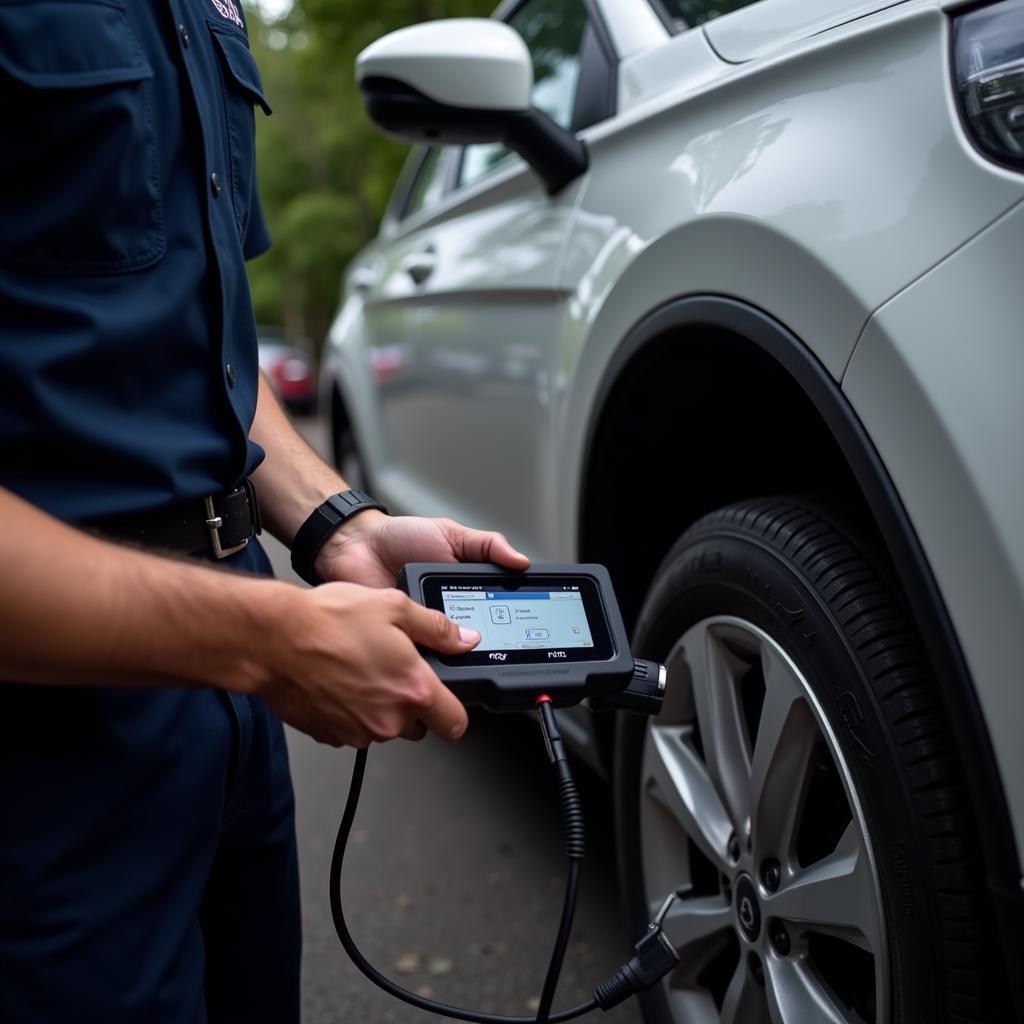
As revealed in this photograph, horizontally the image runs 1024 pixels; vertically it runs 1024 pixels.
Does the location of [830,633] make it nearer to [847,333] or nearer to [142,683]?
[847,333]

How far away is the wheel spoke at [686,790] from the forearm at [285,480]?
1.76 ft

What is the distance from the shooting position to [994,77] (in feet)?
3.14

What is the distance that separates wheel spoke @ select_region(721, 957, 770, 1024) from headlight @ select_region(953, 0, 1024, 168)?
0.91 metres

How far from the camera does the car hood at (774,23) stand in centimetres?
119

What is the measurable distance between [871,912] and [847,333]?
55 cm

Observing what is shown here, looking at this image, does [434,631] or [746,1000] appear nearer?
[434,631]

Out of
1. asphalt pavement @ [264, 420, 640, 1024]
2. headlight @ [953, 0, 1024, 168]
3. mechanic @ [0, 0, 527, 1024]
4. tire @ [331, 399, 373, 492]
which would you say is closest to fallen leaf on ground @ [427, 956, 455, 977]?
asphalt pavement @ [264, 420, 640, 1024]

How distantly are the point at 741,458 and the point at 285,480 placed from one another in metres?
0.67

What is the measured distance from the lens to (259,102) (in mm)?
1227

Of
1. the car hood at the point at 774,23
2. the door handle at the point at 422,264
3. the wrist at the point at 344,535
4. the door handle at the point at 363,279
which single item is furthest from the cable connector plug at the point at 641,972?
the door handle at the point at 363,279

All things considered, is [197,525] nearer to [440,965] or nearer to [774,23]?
[774,23]

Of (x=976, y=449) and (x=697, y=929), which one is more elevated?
(x=976, y=449)

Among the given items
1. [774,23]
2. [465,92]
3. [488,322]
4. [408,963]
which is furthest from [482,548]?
[408,963]

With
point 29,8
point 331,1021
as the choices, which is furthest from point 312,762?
point 29,8
